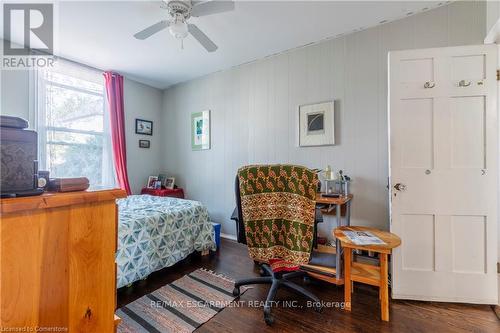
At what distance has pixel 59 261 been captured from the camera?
26.2 inches

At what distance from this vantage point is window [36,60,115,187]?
9.77ft

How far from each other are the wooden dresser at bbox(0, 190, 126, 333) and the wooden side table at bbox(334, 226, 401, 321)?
1571 millimetres

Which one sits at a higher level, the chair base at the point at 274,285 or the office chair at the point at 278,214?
the office chair at the point at 278,214

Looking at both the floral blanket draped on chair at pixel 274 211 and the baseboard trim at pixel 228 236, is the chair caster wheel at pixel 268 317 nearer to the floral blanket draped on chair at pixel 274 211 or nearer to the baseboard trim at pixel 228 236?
the floral blanket draped on chair at pixel 274 211

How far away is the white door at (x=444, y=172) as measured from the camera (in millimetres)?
1747

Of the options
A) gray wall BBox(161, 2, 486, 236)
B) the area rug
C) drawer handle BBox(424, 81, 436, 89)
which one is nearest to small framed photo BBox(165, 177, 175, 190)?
gray wall BBox(161, 2, 486, 236)

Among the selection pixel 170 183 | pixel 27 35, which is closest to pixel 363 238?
pixel 170 183

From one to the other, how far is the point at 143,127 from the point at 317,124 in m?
3.21

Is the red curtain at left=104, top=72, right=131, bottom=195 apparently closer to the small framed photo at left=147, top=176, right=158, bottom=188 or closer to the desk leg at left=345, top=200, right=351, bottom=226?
the small framed photo at left=147, top=176, right=158, bottom=188

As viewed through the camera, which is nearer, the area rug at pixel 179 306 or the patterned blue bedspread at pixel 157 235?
the area rug at pixel 179 306

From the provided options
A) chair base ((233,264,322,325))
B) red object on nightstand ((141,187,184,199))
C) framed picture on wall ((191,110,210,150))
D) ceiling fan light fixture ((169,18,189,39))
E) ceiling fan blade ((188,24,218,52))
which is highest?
ceiling fan blade ((188,24,218,52))

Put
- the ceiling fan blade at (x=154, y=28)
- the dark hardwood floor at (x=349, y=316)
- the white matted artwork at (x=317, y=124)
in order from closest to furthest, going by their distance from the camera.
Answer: the dark hardwood floor at (x=349, y=316) < the ceiling fan blade at (x=154, y=28) < the white matted artwork at (x=317, y=124)

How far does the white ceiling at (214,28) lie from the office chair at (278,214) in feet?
5.55

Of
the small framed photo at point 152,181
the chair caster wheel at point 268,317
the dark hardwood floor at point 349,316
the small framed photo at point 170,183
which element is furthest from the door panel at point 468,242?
the small framed photo at point 152,181
